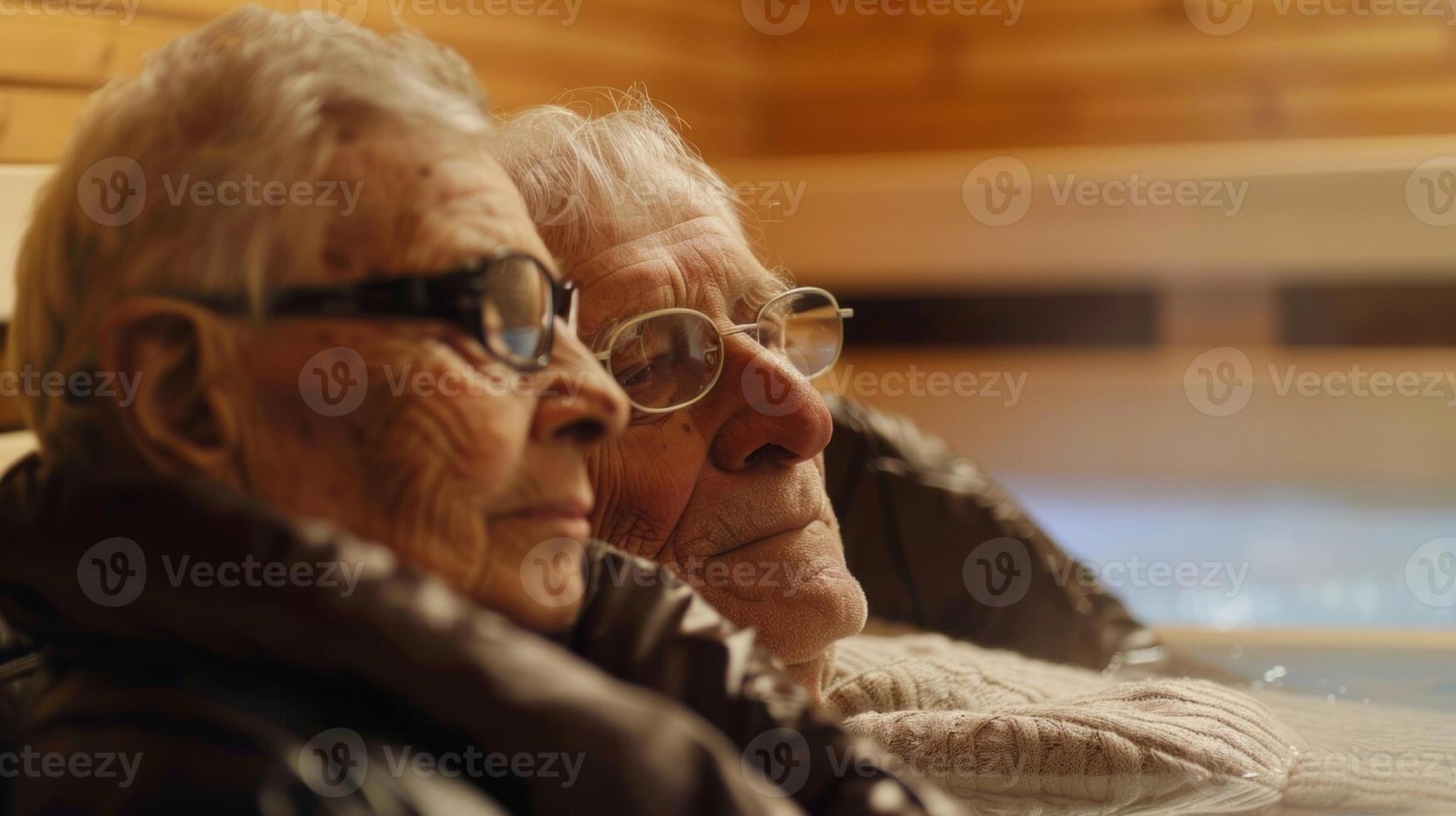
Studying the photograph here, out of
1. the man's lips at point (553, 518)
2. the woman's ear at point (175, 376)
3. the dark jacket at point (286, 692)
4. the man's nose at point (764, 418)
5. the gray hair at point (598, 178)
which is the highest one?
the gray hair at point (598, 178)

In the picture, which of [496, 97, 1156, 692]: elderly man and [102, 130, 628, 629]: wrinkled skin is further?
[496, 97, 1156, 692]: elderly man

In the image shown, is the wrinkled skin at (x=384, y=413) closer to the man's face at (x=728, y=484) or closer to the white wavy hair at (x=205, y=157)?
the white wavy hair at (x=205, y=157)

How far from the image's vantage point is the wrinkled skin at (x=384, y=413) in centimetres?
85

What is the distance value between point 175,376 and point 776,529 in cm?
70

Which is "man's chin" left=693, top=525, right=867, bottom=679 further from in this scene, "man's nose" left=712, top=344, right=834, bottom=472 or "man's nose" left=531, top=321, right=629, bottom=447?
"man's nose" left=531, top=321, right=629, bottom=447

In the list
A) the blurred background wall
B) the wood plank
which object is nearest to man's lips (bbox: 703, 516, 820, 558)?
the wood plank

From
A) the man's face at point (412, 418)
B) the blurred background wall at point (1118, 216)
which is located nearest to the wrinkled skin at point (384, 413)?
the man's face at point (412, 418)

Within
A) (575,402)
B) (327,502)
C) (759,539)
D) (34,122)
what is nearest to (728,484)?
(759,539)

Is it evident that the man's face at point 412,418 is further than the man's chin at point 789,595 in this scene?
No

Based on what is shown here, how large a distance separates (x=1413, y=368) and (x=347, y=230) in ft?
12.8

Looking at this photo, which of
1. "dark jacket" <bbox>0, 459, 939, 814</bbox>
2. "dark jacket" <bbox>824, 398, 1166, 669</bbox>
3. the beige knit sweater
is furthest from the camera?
"dark jacket" <bbox>824, 398, 1166, 669</bbox>

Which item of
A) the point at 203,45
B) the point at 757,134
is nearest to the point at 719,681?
the point at 203,45

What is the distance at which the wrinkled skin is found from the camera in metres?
0.85

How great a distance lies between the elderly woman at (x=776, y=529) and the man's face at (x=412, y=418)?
46cm
